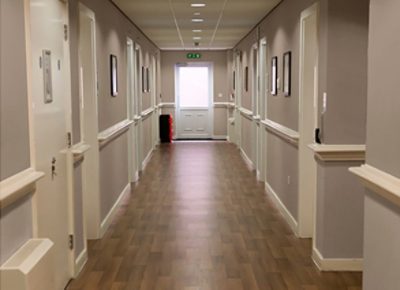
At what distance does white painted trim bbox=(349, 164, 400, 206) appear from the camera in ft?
8.97

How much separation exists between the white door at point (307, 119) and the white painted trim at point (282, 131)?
0.18 m

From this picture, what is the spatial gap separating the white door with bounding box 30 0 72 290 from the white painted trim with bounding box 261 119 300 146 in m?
2.68

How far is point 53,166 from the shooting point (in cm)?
418

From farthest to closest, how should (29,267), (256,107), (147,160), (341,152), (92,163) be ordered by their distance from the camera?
(147,160) → (256,107) → (92,163) → (341,152) → (29,267)

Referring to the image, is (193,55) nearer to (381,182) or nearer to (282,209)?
(282,209)

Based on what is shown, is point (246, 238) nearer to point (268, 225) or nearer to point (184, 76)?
point (268, 225)

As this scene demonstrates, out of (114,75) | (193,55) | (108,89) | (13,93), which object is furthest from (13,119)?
(193,55)

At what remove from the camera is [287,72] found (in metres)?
6.78

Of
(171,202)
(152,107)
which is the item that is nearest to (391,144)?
(171,202)

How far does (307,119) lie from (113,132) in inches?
94.0

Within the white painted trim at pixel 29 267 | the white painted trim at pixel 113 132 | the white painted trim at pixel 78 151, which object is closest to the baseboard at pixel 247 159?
the white painted trim at pixel 113 132

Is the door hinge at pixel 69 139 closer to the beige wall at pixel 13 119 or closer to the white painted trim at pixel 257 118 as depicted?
the beige wall at pixel 13 119

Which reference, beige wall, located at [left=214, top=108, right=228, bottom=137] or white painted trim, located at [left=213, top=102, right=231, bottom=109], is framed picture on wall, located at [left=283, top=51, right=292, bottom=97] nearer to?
white painted trim, located at [left=213, top=102, right=231, bottom=109]

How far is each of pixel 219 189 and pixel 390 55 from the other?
20.0 feet
